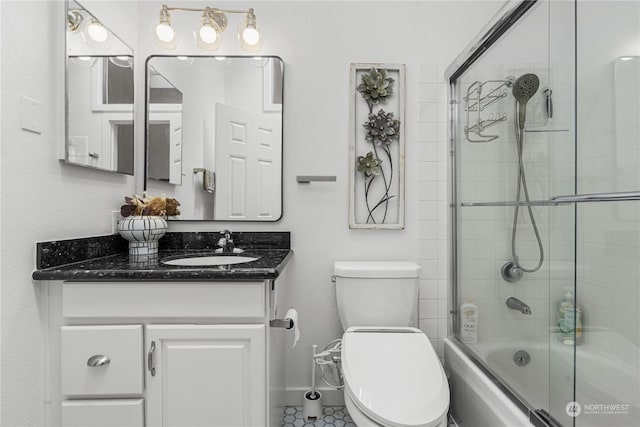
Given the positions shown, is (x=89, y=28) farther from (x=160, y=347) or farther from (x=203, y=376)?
(x=203, y=376)

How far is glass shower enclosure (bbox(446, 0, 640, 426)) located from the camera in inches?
39.4

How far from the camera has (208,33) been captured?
1594mm

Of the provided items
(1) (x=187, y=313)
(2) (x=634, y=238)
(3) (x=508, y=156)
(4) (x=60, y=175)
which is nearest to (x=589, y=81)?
(3) (x=508, y=156)

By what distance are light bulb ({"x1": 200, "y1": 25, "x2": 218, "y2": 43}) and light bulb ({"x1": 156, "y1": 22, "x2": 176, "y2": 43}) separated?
147 millimetres

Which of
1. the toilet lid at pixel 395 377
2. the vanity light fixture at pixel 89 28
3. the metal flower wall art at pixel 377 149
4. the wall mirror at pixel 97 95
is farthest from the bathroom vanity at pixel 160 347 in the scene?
the vanity light fixture at pixel 89 28

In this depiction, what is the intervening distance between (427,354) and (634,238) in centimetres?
74

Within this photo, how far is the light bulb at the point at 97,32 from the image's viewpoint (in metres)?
1.32

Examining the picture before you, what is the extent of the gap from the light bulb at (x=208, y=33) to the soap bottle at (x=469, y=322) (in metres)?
1.72

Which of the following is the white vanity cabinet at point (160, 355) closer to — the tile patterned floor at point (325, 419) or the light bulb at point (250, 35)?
the tile patterned floor at point (325, 419)

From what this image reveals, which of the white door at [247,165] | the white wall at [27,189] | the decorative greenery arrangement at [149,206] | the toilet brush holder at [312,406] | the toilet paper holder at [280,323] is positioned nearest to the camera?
the white wall at [27,189]

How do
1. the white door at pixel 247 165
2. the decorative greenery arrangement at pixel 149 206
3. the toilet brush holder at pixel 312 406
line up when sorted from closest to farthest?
the decorative greenery arrangement at pixel 149 206 → the toilet brush holder at pixel 312 406 → the white door at pixel 247 165

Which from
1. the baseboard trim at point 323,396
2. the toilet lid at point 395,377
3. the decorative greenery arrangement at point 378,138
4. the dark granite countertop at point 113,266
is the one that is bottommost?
the baseboard trim at point 323,396

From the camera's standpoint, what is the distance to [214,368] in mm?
1052

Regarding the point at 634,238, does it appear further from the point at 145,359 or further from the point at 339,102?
the point at 145,359
